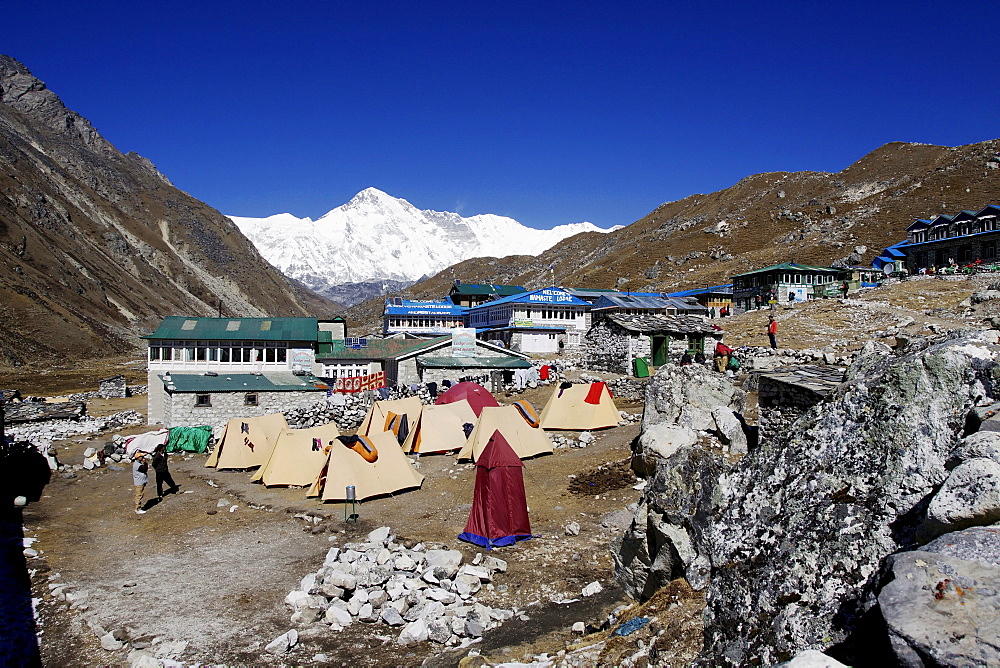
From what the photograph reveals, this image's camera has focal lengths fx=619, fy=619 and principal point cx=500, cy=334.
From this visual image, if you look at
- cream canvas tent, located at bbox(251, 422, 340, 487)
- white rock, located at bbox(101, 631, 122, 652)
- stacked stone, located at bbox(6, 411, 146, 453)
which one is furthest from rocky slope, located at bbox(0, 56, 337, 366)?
white rock, located at bbox(101, 631, 122, 652)

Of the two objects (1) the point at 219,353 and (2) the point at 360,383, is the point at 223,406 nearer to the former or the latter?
(2) the point at 360,383

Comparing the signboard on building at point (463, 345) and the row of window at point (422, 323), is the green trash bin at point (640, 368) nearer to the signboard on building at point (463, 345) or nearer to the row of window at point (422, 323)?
the signboard on building at point (463, 345)

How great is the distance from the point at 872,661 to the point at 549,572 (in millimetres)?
9476

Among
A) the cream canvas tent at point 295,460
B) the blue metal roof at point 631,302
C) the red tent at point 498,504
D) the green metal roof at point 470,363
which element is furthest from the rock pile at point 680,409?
the blue metal roof at point 631,302

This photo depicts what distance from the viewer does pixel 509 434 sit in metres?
22.1

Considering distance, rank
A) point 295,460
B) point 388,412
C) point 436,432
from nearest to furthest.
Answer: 1. point 295,460
2. point 436,432
3. point 388,412

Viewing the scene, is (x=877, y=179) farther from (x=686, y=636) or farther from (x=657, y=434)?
(x=686, y=636)

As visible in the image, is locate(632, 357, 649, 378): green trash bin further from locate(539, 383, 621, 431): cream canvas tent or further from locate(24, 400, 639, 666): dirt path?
locate(24, 400, 639, 666): dirt path

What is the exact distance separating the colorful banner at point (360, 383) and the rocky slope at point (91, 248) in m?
56.8

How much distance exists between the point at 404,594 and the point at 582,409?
15214 millimetres

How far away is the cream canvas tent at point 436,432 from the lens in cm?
2442

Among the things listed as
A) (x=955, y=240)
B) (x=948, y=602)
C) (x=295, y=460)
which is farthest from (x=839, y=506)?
(x=955, y=240)

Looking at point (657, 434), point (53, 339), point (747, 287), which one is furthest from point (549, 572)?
point (53, 339)

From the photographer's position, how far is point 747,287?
68125 mm
